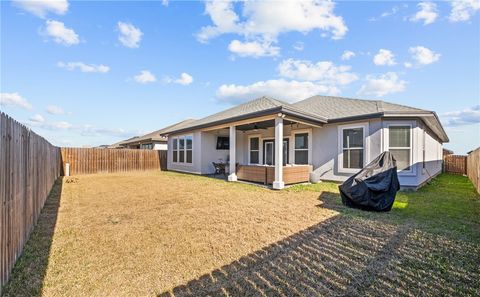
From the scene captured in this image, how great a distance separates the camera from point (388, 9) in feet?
25.5

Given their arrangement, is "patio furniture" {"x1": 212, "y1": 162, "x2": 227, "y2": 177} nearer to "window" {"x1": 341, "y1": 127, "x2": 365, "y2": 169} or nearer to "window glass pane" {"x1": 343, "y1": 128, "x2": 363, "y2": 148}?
"window" {"x1": 341, "y1": 127, "x2": 365, "y2": 169}

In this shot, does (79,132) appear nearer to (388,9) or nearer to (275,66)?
(275,66)

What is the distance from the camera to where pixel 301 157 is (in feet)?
38.0

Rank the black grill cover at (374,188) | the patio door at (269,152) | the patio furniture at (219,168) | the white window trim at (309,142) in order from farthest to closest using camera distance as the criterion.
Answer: the patio furniture at (219,168) → the patio door at (269,152) → the white window trim at (309,142) → the black grill cover at (374,188)

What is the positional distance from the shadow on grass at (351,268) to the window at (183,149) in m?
12.0

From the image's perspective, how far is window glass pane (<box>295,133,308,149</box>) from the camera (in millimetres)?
→ 11451

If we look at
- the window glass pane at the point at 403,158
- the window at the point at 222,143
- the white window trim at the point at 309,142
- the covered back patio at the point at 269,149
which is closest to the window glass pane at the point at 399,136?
the window glass pane at the point at 403,158

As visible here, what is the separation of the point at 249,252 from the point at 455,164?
2324cm

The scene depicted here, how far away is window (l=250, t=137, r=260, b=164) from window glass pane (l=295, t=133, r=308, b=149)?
112 inches

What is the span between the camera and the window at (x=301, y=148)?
11.4 metres

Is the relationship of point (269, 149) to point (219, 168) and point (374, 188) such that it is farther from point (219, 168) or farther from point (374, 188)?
point (374, 188)

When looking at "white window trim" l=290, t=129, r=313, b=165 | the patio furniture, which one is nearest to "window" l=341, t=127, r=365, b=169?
"white window trim" l=290, t=129, r=313, b=165

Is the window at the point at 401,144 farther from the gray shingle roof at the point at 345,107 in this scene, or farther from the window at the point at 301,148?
the window at the point at 301,148

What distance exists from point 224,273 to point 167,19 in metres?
11.3
